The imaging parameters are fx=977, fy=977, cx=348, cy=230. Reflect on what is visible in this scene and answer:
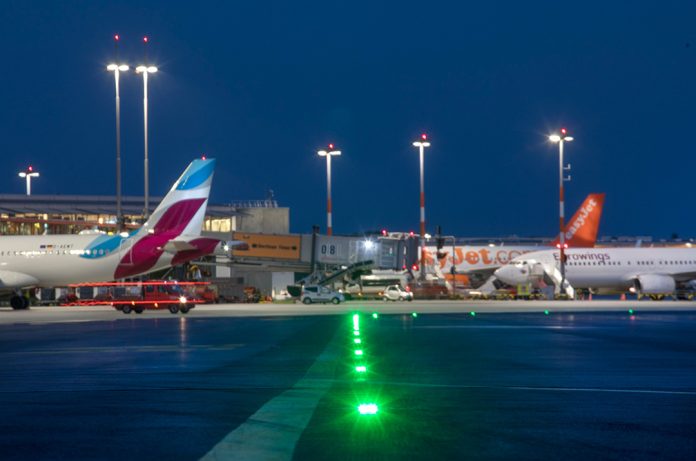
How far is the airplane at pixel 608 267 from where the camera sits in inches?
3054

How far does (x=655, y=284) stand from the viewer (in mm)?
74750

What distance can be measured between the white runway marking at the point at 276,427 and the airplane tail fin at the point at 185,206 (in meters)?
38.5

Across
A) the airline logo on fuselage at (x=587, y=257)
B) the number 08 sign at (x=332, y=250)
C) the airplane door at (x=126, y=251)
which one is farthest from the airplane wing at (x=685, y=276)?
the airplane door at (x=126, y=251)

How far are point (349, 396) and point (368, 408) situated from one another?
1.53 m

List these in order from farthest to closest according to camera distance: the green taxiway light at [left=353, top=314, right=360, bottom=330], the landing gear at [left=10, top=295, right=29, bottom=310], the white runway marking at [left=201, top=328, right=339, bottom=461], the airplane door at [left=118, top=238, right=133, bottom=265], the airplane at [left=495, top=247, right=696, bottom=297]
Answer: the airplane at [left=495, top=247, right=696, bottom=297], the landing gear at [left=10, top=295, right=29, bottom=310], the airplane door at [left=118, top=238, right=133, bottom=265], the green taxiway light at [left=353, top=314, right=360, bottom=330], the white runway marking at [left=201, top=328, right=339, bottom=461]

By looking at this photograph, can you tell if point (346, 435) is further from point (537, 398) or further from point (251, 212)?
point (251, 212)

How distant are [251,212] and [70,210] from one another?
17.4 m

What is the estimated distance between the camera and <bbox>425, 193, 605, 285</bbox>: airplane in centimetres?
8712

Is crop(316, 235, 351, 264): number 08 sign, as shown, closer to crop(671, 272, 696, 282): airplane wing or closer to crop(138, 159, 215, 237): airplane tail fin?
crop(138, 159, 215, 237): airplane tail fin

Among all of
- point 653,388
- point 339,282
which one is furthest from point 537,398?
point 339,282

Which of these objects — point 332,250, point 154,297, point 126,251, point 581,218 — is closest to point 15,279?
point 126,251

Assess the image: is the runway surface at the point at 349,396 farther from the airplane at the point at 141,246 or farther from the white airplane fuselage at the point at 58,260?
the white airplane fuselage at the point at 58,260

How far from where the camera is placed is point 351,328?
119ft

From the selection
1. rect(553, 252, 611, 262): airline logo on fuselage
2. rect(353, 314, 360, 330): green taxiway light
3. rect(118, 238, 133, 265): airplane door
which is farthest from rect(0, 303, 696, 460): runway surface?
rect(553, 252, 611, 262): airline logo on fuselage
